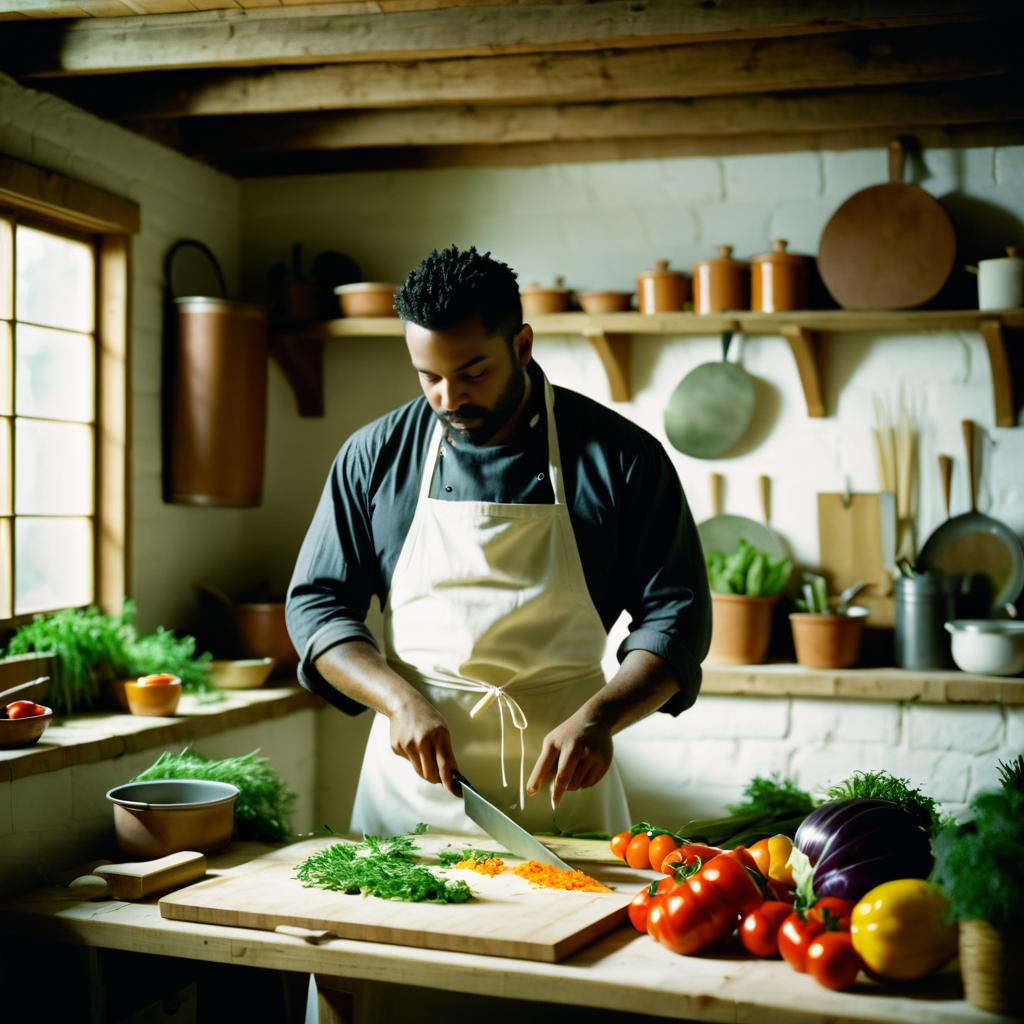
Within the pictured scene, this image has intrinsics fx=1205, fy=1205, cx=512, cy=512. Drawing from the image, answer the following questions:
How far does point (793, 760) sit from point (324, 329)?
81.3 inches

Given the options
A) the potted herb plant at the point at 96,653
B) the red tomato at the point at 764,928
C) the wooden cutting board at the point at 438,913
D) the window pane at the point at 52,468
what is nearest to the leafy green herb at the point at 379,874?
the wooden cutting board at the point at 438,913

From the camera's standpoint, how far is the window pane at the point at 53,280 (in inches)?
129

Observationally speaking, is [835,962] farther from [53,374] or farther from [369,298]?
[369,298]

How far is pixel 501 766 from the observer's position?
2.38 metres

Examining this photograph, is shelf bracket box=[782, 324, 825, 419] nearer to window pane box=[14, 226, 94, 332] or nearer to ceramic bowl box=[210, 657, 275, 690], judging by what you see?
ceramic bowl box=[210, 657, 275, 690]

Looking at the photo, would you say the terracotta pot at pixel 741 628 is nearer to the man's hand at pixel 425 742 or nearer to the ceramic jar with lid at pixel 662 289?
the ceramic jar with lid at pixel 662 289

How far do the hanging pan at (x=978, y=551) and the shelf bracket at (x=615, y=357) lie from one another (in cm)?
105

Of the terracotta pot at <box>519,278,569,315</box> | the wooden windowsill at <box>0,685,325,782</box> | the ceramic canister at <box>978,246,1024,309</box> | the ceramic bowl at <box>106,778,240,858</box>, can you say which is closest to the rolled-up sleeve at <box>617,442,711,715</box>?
the ceramic bowl at <box>106,778,240,858</box>

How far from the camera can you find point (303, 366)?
4184 mm

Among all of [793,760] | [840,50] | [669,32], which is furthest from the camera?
[793,760]

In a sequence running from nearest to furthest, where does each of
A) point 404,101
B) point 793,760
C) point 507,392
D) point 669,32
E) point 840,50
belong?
point 507,392, point 669,32, point 840,50, point 404,101, point 793,760

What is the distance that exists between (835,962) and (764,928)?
0.12 meters

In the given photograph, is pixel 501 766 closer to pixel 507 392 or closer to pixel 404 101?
pixel 507 392

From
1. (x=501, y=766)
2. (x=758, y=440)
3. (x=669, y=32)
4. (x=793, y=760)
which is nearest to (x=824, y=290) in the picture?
(x=758, y=440)
